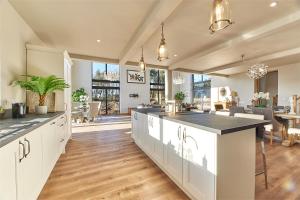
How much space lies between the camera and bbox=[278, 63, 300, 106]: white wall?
6.39 m

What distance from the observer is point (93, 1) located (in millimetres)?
2379

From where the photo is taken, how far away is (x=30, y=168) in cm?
142

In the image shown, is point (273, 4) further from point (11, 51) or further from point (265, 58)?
point (11, 51)

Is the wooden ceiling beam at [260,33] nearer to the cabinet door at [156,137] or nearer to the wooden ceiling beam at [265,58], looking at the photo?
the wooden ceiling beam at [265,58]

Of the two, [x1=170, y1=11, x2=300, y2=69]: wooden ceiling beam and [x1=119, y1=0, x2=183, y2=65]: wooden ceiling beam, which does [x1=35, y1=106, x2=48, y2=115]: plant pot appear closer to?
[x1=119, y1=0, x2=183, y2=65]: wooden ceiling beam

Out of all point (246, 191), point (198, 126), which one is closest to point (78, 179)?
point (198, 126)

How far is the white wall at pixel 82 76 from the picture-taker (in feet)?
32.0

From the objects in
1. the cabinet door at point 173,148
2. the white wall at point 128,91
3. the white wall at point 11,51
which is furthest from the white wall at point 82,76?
the cabinet door at point 173,148

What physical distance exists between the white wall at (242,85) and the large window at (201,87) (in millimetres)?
1518

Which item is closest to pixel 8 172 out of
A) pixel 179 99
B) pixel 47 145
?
pixel 47 145

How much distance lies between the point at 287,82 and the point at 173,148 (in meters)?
7.50

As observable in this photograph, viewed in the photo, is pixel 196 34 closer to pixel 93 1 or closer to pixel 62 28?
pixel 93 1

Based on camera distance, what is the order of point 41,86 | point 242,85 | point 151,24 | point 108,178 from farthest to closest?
point 242,85 → point 151,24 → point 41,86 → point 108,178

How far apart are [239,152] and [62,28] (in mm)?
3776
